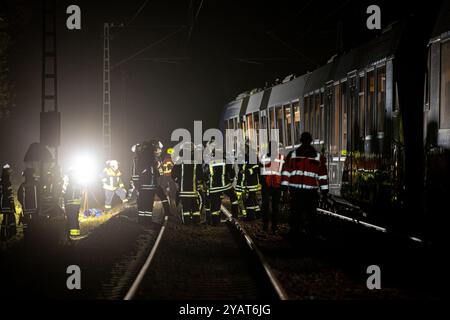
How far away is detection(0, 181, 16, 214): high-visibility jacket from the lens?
52.2 feet

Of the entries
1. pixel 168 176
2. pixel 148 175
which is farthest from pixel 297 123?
pixel 168 176

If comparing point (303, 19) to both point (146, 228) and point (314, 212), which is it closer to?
point (146, 228)

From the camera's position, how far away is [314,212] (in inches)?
547

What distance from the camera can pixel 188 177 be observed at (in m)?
18.3

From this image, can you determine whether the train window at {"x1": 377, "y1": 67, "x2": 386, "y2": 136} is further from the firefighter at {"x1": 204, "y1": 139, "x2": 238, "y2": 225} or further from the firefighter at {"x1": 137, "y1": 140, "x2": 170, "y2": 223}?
the firefighter at {"x1": 137, "y1": 140, "x2": 170, "y2": 223}

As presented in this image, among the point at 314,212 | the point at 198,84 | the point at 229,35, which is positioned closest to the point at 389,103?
the point at 314,212

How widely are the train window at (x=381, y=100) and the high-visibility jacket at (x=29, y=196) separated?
6.69m

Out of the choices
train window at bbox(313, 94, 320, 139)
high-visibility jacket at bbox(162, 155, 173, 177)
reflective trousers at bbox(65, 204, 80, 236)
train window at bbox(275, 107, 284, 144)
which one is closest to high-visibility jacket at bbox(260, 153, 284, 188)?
train window at bbox(313, 94, 320, 139)

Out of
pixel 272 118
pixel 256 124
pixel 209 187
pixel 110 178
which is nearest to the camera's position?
pixel 209 187

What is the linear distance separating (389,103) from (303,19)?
15260mm

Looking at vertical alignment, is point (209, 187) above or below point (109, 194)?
above

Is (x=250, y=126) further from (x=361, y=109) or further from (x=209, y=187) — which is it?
(x=361, y=109)

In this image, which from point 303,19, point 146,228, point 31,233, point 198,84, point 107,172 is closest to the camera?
point 31,233

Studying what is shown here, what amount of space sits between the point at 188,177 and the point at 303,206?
503cm
